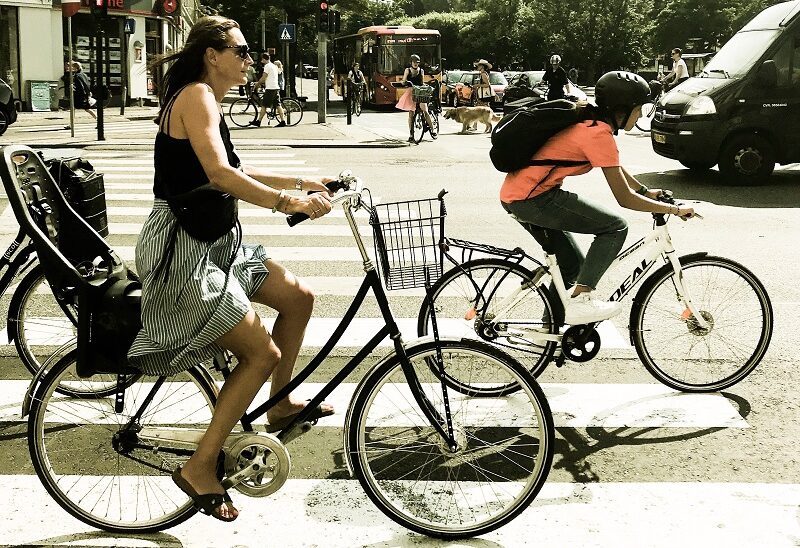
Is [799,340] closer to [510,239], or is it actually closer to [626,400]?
[626,400]

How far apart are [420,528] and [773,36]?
41.5ft

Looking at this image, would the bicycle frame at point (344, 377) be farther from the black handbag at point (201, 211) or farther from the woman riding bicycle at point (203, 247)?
the black handbag at point (201, 211)

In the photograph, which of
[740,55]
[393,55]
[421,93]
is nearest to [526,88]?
[393,55]

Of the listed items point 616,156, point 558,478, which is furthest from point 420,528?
point 616,156

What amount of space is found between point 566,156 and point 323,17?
1963 cm

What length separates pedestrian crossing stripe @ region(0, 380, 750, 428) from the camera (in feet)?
16.1

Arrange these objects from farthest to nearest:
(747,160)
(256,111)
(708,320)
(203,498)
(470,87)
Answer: (470,87)
(256,111)
(747,160)
(708,320)
(203,498)

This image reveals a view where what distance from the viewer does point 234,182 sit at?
3338 mm

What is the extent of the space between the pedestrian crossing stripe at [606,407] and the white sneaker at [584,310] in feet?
1.50

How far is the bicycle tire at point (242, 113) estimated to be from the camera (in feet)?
83.3

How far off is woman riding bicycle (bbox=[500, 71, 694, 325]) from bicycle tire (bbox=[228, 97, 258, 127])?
20415 millimetres

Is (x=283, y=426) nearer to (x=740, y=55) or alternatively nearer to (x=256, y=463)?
(x=256, y=463)

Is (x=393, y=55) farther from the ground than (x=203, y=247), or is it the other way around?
(x=393, y=55)

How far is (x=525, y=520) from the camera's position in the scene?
3.86 meters
